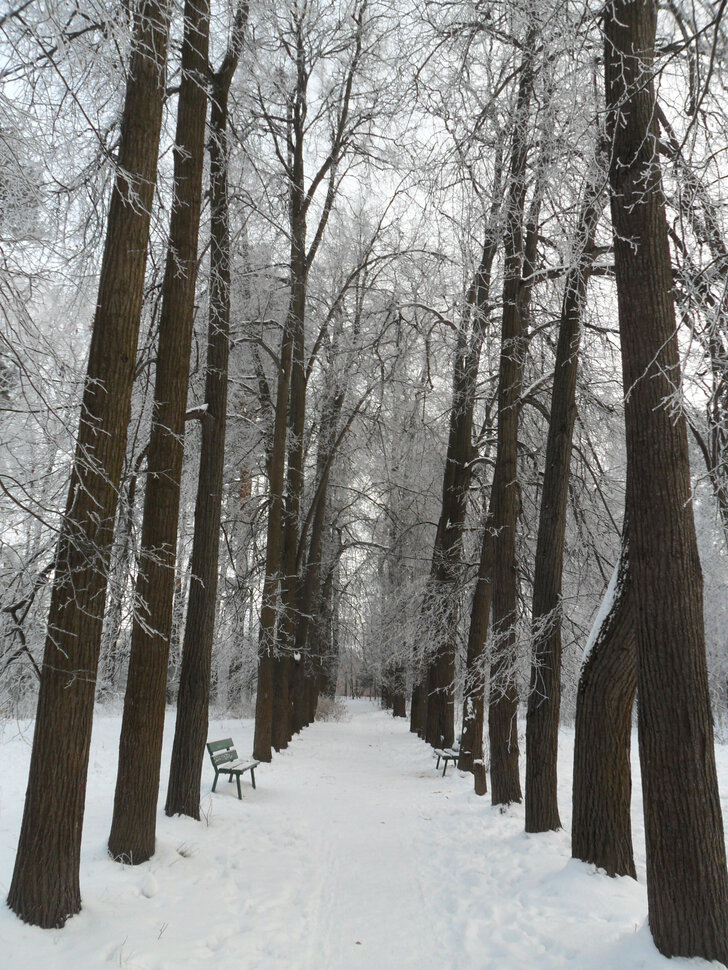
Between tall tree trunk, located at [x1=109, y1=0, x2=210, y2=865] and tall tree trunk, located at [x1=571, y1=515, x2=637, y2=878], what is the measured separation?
11.6 ft

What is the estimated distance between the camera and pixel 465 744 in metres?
12.3

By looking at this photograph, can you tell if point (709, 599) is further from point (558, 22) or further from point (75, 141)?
point (75, 141)

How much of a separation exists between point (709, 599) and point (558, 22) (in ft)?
65.9

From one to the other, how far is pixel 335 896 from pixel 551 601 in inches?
140

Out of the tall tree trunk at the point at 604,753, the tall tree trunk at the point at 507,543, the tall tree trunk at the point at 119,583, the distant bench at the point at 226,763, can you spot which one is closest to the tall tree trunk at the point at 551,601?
the tall tree trunk at the point at 507,543

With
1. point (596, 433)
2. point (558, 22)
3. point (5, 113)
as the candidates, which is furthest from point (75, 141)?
point (596, 433)

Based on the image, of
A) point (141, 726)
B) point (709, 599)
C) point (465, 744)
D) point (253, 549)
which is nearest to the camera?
point (141, 726)

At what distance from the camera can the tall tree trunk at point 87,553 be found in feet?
14.3

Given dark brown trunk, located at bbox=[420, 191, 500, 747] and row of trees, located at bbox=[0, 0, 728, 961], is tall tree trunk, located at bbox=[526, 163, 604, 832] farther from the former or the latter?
A: dark brown trunk, located at bbox=[420, 191, 500, 747]

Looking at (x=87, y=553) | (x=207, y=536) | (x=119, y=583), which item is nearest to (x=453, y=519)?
(x=207, y=536)

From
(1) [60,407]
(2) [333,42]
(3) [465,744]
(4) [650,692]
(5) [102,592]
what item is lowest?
(3) [465,744]

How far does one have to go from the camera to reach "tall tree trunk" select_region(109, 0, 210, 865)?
601cm

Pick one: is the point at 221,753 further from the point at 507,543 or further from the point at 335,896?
the point at 507,543

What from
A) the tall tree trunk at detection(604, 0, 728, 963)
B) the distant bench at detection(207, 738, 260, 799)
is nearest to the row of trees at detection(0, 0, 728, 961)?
the tall tree trunk at detection(604, 0, 728, 963)
